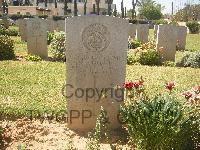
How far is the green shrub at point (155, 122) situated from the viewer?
15.2 ft

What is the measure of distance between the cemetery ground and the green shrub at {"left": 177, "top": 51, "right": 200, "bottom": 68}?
1267 millimetres

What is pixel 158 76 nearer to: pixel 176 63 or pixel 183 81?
pixel 183 81

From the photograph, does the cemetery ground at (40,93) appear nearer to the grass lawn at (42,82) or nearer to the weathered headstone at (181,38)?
the grass lawn at (42,82)

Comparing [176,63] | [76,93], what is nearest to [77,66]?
[76,93]

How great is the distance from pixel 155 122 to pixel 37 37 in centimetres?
1201

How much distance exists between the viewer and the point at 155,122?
4.69 meters

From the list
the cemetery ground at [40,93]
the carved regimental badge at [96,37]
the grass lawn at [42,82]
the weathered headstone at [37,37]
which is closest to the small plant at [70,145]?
the cemetery ground at [40,93]

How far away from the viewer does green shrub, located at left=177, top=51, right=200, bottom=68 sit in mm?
14477

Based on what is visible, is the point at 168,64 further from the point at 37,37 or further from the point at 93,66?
the point at 93,66

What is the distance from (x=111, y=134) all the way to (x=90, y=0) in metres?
91.8

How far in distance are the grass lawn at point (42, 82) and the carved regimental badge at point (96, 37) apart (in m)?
1.90

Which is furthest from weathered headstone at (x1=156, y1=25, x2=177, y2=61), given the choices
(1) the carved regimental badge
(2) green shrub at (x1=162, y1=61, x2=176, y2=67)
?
(1) the carved regimental badge

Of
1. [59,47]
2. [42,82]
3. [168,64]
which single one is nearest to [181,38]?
[168,64]

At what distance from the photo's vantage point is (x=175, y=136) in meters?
4.66
